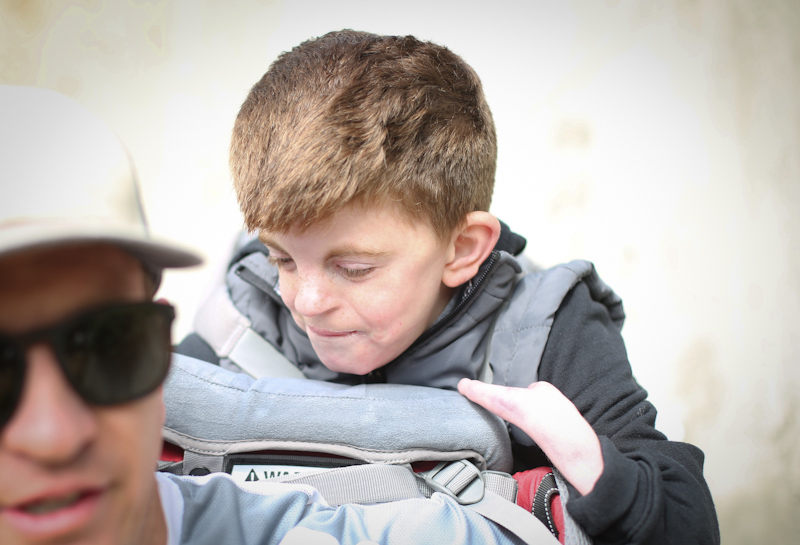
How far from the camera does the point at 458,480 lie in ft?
2.55

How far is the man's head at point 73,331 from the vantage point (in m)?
0.36

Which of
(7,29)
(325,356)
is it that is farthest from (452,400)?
(7,29)

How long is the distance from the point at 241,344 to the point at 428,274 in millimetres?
404

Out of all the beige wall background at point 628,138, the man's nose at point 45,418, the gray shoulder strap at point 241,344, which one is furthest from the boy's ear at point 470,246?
the beige wall background at point 628,138

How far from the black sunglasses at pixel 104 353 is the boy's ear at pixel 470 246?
589 mm

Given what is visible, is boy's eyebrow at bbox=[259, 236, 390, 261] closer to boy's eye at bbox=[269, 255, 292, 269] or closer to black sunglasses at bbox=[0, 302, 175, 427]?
boy's eye at bbox=[269, 255, 292, 269]

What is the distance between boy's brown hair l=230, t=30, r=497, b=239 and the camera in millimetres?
788

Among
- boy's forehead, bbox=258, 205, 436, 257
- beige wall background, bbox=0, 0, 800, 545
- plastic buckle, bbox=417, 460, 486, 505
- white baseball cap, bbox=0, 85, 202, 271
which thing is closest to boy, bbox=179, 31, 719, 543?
boy's forehead, bbox=258, 205, 436, 257

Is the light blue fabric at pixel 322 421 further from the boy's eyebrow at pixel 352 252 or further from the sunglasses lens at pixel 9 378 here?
the sunglasses lens at pixel 9 378

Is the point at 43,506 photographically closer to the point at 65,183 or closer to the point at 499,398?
the point at 65,183

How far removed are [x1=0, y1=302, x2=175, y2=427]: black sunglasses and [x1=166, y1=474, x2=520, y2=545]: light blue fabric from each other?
206 millimetres

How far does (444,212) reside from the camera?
0.91m

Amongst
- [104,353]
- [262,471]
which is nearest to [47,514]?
[104,353]

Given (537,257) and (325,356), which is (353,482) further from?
(537,257)
